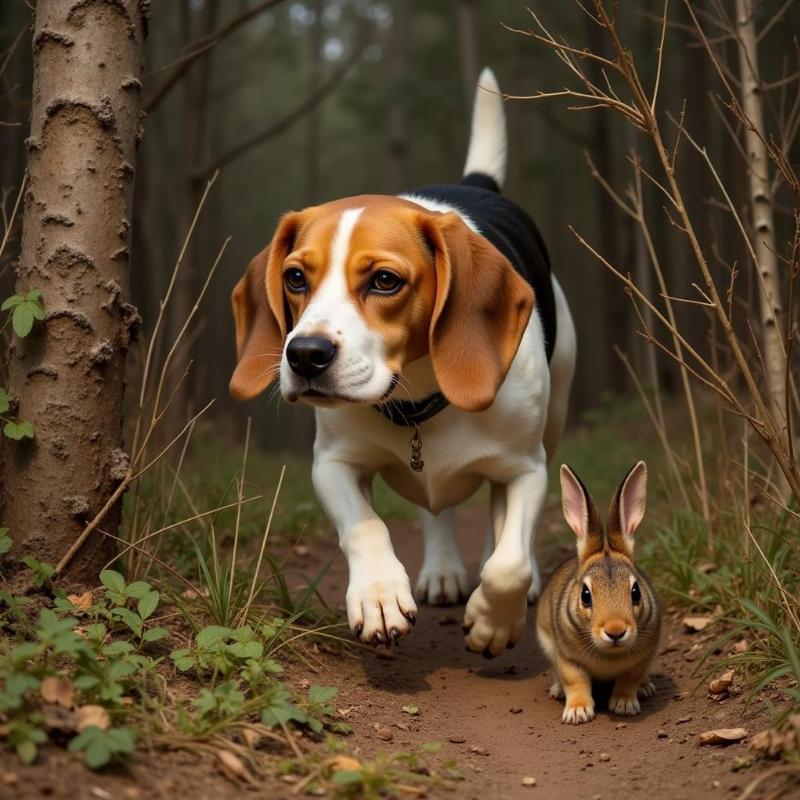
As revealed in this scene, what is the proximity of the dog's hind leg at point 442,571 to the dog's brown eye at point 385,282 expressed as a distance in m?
1.87

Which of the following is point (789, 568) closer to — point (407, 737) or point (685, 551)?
point (685, 551)

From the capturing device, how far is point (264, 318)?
420 cm

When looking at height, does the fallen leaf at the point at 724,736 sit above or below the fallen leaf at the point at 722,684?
above

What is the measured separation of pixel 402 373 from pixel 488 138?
248 cm

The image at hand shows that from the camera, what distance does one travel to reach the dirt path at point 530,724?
3.07 metres

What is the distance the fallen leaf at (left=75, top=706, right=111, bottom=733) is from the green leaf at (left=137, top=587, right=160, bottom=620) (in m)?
0.70

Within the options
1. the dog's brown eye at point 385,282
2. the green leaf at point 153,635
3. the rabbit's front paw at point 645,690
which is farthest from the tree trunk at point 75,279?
the rabbit's front paw at point 645,690

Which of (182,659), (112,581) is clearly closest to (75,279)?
(112,581)

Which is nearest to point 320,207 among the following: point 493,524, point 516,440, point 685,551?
point 516,440

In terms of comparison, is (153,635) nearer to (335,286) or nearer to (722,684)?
(335,286)

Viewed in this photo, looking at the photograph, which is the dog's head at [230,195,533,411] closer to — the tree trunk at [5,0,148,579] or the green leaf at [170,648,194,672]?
the tree trunk at [5,0,148,579]

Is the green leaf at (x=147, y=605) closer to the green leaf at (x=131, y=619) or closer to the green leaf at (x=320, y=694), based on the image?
the green leaf at (x=131, y=619)

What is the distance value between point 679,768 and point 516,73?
20281 millimetres

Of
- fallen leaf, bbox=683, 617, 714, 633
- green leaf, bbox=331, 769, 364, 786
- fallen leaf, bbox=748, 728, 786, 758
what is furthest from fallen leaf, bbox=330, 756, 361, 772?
fallen leaf, bbox=683, 617, 714, 633
